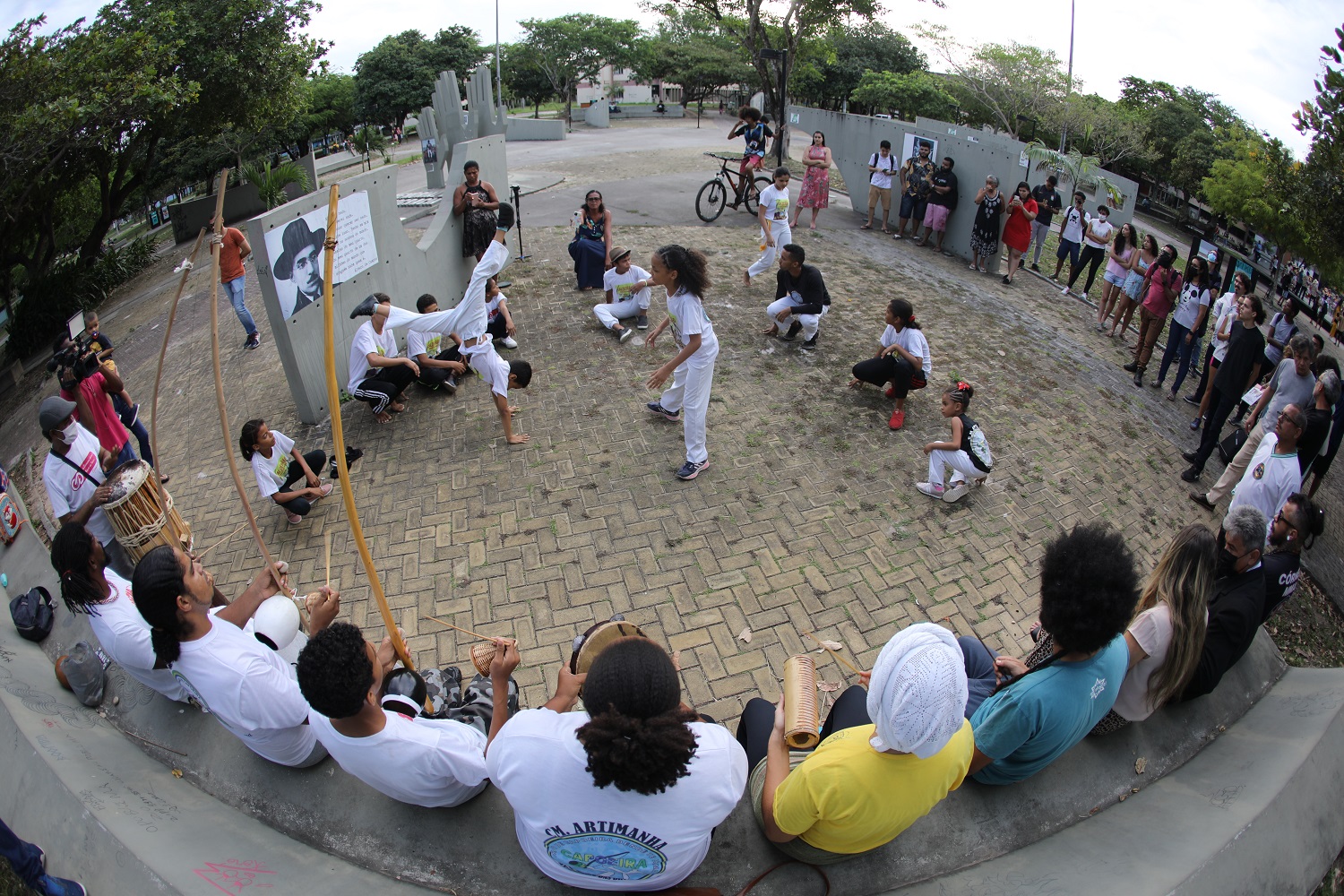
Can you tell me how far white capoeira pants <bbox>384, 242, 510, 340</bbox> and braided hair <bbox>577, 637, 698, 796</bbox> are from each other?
4.37 metres

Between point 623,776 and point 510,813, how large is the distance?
879mm

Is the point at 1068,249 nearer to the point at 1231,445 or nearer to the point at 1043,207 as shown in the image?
the point at 1043,207

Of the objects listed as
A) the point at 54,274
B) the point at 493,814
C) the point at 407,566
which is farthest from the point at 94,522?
the point at 54,274

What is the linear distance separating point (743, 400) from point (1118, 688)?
4.84 metres

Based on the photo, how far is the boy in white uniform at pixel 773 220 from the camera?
967 centimetres

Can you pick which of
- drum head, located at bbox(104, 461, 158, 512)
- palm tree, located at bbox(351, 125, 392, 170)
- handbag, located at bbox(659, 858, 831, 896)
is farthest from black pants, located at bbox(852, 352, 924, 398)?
palm tree, located at bbox(351, 125, 392, 170)

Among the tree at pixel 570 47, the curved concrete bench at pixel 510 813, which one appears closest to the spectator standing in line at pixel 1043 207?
the curved concrete bench at pixel 510 813

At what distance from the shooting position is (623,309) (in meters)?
8.76

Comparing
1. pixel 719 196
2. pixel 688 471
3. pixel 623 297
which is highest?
pixel 719 196

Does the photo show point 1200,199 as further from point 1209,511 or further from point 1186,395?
point 1209,511

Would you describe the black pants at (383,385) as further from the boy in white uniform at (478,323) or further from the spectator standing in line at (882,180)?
the spectator standing in line at (882,180)

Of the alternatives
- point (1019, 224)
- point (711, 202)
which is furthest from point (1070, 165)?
point (711, 202)

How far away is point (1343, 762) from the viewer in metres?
2.77

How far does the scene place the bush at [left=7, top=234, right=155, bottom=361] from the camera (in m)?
13.5
